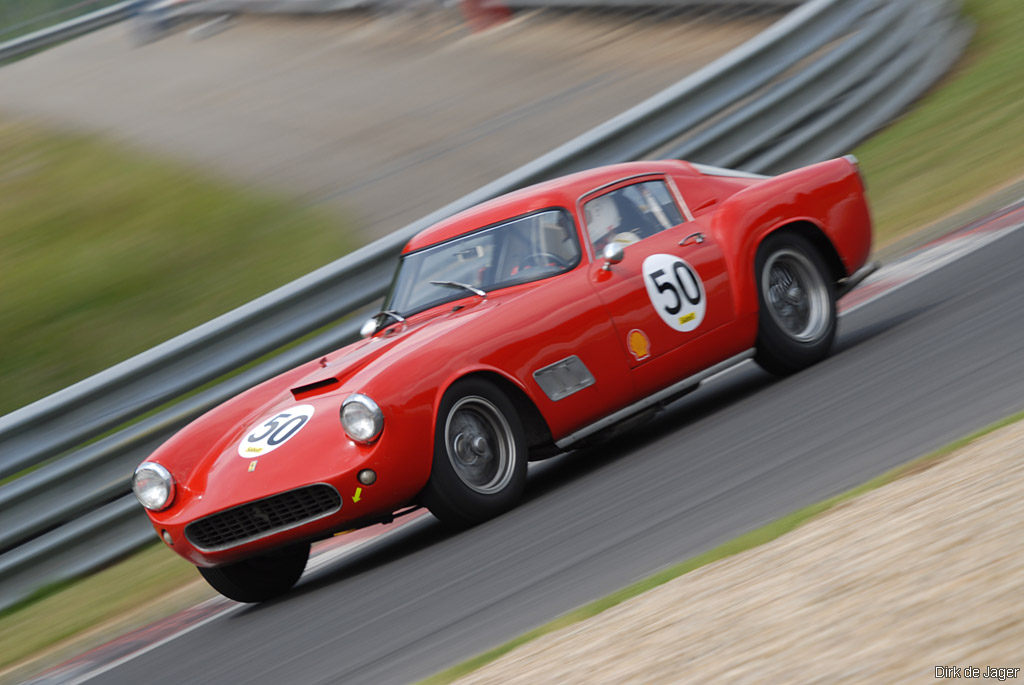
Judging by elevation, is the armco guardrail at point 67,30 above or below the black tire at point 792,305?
above

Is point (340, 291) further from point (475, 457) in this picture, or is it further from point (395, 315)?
point (475, 457)

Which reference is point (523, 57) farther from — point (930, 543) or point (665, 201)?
point (930, 543)

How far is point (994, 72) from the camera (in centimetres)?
1134

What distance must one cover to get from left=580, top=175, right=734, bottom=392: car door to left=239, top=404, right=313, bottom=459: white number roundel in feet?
4.66

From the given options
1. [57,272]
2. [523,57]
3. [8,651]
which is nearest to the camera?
[8,651]

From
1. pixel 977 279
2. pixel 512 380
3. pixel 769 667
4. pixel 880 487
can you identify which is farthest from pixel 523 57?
pixel 769 667

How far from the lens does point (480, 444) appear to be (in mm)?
5676

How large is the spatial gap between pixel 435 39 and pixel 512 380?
13598mm

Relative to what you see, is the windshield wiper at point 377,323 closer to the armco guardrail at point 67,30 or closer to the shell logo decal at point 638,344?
the shell logo decal at point 638,344

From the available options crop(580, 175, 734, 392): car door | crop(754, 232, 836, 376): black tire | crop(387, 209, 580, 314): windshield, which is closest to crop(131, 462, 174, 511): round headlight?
crop(387, 209, 580, 314): windshield

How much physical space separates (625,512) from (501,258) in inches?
66.2

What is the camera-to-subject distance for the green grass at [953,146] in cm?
944

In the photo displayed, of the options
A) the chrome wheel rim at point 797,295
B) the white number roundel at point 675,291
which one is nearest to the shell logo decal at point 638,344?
the white number roundel at point 675,291

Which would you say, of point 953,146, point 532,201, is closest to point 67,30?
point 953,146
